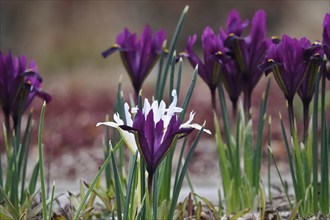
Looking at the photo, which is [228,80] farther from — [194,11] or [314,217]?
[194,11]

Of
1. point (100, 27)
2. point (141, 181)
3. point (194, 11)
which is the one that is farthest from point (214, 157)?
point (194, 11)

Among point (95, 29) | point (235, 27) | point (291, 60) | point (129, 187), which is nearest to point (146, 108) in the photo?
point (129, 187)

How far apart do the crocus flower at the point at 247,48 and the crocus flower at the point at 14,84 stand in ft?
2.37

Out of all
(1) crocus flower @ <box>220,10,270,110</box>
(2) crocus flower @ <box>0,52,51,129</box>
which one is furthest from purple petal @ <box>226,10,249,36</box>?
(2) crocus flower @ <box>0,52,51,129</box>

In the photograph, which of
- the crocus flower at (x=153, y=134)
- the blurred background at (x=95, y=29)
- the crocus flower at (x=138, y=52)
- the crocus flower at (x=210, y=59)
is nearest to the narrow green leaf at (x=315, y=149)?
the crocus flower at (x=210, y=59)

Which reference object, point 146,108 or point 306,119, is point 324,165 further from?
point 146,108

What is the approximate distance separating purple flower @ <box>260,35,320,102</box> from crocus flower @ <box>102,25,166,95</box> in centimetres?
66

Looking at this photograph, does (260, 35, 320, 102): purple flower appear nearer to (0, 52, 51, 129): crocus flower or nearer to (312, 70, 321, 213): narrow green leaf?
(312, 70, 321, 213): narrow green leaf

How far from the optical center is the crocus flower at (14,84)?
256 centimetres

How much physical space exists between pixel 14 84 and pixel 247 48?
88cm

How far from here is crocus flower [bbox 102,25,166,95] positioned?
9.34 ft

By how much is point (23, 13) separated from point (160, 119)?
13.6 m

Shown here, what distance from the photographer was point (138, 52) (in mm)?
2871

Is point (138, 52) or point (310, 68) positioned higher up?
point (138, 52)
